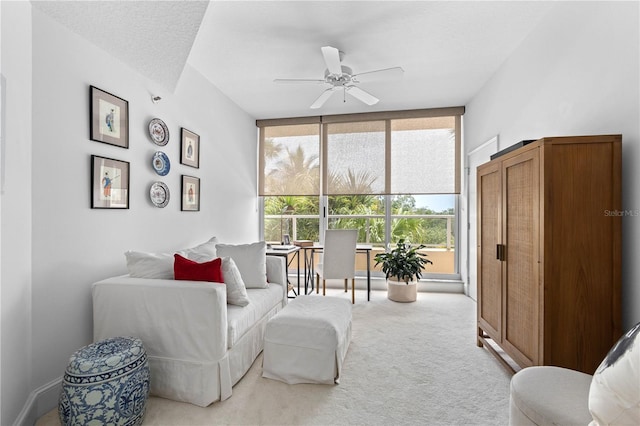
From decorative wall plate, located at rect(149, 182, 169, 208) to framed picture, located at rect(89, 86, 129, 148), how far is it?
443 millimetres

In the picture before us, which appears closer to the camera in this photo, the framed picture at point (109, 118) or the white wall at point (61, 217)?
the white wall at point (61, 217)

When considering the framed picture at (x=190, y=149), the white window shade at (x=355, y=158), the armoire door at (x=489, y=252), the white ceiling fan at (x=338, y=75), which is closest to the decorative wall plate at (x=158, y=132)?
the framed picture at (x=190, y=149)

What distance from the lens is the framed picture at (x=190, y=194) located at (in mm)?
3221

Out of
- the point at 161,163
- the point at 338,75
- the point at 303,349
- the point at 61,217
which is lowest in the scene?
the point at 303,349

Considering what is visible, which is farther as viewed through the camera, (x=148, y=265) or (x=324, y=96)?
(x=324, y=96)

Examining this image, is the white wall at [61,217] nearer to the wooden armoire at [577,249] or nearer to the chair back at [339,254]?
the chair back at [339,254]

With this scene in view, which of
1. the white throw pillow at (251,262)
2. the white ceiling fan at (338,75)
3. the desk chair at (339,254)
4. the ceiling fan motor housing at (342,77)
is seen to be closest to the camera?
the white ceiling fan at (338,75)

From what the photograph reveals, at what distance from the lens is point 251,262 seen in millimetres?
2914

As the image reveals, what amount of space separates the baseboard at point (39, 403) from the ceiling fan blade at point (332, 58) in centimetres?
291

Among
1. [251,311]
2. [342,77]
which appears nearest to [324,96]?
[342,77]

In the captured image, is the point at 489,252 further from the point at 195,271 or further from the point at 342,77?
the point at 195,271

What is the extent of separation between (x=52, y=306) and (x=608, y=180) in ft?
10.8

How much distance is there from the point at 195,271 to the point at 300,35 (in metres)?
2.10

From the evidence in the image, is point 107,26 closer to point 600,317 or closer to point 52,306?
point 52,306
